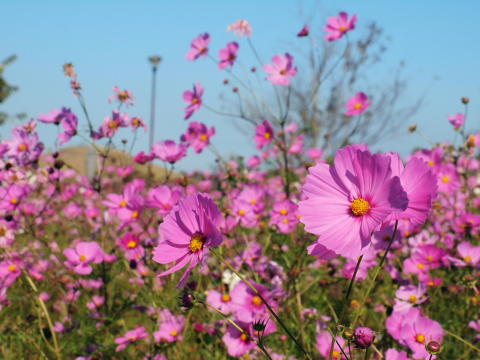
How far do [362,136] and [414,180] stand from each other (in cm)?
1666

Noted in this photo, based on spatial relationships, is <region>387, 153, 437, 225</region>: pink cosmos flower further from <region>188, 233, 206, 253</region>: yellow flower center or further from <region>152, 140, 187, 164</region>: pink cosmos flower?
<region>152, 140, 187, 164</region>: pink cosmos flower

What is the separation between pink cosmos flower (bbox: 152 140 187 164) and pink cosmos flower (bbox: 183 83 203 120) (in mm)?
552

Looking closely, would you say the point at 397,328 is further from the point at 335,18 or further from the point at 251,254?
the point at 335,18

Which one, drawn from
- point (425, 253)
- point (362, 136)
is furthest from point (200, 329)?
point (362, 136)

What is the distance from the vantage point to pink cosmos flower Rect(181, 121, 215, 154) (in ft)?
9.66

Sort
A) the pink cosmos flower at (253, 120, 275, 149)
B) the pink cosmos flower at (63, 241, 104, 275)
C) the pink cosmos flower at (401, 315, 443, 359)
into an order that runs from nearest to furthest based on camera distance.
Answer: the pink cosmos flower at (401, 315, 443, 359) < the pink cosmos flower at (63, 241, 104, 275) < the pink cosmos flower at (253, 120, 275, 149)

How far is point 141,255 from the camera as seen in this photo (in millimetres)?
2369

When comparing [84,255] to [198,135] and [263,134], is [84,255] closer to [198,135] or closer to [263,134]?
[198,135]

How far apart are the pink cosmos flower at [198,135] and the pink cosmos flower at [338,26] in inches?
36.7

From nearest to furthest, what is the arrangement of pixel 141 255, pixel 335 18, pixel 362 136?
pixel 141 255, pixel 335 18, pixel 362 136

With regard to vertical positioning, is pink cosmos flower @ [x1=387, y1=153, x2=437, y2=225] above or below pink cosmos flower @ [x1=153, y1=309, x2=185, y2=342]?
above

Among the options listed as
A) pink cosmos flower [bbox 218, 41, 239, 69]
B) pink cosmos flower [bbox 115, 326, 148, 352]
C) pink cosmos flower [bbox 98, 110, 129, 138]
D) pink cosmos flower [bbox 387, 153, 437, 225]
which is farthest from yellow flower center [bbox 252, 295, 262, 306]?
A: pink cosmos flower [bbox 218, 41, 239, 69]

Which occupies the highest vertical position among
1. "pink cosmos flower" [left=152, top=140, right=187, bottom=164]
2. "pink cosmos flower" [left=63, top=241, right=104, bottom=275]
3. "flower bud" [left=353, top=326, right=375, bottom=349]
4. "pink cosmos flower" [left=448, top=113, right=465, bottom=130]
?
"pink cosmos flower" [left=448, top=113, right=465, bottom=130]

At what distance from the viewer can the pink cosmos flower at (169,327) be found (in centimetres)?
200
